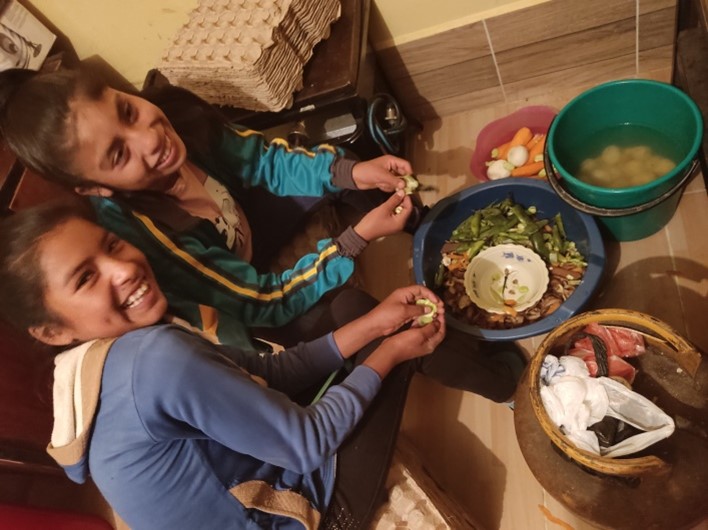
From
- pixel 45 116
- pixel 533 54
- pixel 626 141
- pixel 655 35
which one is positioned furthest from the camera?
pixel 533 54

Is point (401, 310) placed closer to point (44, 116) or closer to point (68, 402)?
point (68, 402)

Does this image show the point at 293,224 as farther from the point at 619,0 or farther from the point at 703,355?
the point at 619,0

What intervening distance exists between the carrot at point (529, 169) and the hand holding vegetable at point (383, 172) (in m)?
0.41

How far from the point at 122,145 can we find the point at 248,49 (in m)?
0.47

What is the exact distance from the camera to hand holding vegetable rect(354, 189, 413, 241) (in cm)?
130

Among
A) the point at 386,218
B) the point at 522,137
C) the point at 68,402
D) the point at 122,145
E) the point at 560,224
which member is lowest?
the point at 560,224

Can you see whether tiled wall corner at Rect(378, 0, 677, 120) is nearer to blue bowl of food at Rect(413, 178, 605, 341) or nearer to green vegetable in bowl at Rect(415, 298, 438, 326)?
blue bowl of food at Rect(413, 178, 605, 341)

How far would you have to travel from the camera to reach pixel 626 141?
146 centimetres

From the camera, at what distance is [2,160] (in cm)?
152

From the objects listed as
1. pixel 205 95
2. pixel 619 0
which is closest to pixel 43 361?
pixel 205 95

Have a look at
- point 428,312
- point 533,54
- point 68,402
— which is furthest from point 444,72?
point 68,402

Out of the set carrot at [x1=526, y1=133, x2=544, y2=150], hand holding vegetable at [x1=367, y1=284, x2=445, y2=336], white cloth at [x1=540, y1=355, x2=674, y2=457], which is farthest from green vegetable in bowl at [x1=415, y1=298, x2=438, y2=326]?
carrot at [x1=526, y1=133, x2=544, y2=150]

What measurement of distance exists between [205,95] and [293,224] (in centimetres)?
46

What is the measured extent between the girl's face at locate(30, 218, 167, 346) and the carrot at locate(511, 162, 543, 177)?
1112 millimetres
